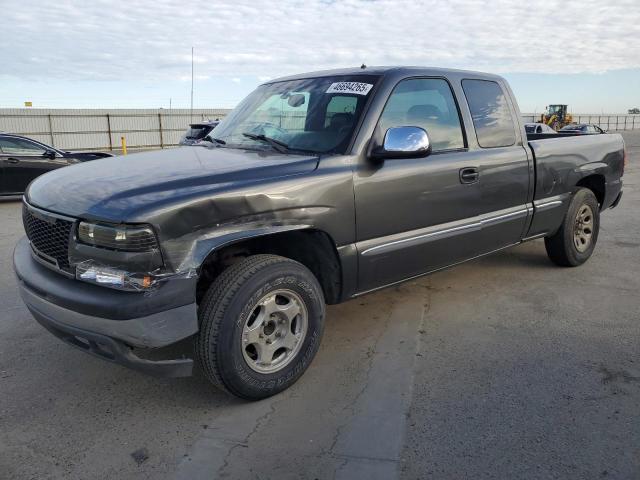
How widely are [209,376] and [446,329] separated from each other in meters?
1.99

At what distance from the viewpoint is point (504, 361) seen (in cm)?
363

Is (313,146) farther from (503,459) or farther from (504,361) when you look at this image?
(503,459)

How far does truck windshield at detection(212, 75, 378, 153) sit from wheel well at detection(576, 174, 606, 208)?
3.16 meters

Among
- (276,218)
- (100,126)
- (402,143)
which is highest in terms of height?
(100,126)

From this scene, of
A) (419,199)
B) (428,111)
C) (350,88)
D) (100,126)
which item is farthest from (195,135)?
(100,126)

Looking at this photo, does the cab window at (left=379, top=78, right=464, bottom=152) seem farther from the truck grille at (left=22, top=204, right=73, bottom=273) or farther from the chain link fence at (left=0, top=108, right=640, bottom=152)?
the chain link fence at (left=0, top=108, right=640, bottom=152)

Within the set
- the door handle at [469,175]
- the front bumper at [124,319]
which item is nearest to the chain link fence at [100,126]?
the door handle at [469,175]

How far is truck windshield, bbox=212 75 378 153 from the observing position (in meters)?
3.59

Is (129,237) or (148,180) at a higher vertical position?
(148,180)

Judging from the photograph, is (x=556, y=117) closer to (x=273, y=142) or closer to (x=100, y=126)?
(x=100, y=126)

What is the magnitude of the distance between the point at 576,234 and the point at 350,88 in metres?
3.25

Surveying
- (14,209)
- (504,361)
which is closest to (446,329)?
(504,361)

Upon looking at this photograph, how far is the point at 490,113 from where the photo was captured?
14.9 feet

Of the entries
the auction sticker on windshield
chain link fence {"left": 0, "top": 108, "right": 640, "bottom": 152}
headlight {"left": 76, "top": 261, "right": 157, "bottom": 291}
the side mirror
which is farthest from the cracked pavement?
chain link fence {"left": 0, "top": 108, "right": 640, "bottom": 152}
